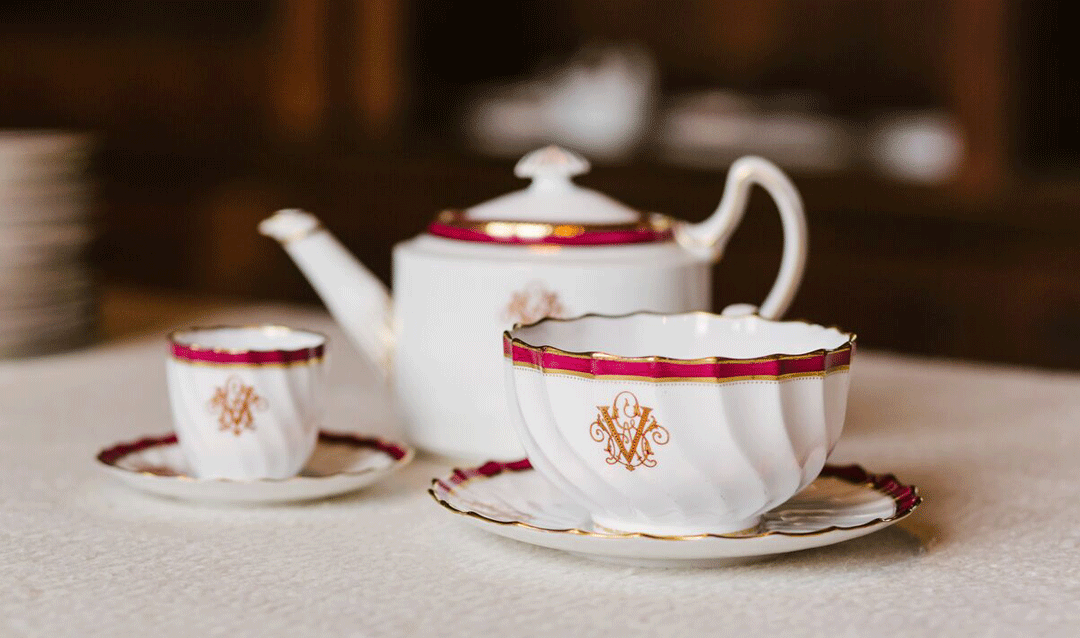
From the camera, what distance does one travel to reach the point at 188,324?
1.19 m

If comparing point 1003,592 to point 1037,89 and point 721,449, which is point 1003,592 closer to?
point 721,449

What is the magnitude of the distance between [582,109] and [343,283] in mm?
1482

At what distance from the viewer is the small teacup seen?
0.64m

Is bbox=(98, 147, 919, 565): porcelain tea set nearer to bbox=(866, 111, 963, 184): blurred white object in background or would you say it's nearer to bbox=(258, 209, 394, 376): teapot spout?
bbox=(258, 209, 394, 376): teapot spout

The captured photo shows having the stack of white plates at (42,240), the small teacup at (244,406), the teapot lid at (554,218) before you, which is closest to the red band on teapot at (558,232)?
the teapot lid at (554,218)

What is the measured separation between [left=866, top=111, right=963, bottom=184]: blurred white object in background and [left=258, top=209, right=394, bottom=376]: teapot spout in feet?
4.23

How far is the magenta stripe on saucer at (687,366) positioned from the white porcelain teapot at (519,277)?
0.58 ft

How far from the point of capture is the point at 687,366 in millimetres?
506

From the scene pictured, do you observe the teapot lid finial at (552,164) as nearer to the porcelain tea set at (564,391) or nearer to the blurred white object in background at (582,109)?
the porcelain tea set at (564,391)

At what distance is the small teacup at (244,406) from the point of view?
0.64 meters

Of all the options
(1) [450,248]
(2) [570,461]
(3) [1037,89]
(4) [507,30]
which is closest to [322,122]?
(4) [507,30]

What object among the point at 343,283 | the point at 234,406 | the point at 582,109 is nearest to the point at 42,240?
the point at 343,283

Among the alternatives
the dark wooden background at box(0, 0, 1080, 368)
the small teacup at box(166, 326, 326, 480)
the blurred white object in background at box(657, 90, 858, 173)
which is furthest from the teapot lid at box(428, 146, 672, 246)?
the blurred white object in background at box(657, 90, 858, 173)

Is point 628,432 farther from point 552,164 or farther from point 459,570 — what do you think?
point 552,164
